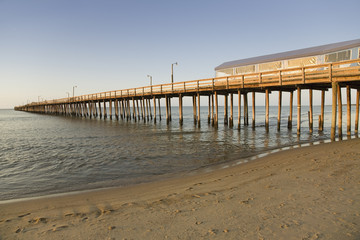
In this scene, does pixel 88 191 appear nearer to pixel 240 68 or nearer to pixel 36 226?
pixel 36 226

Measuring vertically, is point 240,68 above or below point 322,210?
above

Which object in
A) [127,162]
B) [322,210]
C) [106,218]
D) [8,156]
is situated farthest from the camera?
[8,156]

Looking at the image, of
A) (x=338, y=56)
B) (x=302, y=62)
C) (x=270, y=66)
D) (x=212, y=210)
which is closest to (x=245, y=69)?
(x=270, y=66)

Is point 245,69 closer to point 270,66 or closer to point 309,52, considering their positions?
point 270,66

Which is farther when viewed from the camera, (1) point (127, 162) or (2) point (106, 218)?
(1) point (127, 162)

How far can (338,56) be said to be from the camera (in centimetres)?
1584

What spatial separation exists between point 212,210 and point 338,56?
55.7ft

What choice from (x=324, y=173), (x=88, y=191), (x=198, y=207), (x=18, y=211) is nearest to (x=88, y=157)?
(x=88, y=191)

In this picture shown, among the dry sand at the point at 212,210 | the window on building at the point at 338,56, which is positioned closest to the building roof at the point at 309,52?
the window on building at the point at 338,56

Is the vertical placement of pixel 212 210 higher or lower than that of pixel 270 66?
lower

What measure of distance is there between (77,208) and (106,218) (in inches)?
43.1

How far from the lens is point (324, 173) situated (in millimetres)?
5828

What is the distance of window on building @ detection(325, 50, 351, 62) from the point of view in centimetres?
1527

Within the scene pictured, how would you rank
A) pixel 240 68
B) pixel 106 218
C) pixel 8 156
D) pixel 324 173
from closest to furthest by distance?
pixel 106 218 < pixel 324 173 < pixel 8 156 < pixel 240 68
